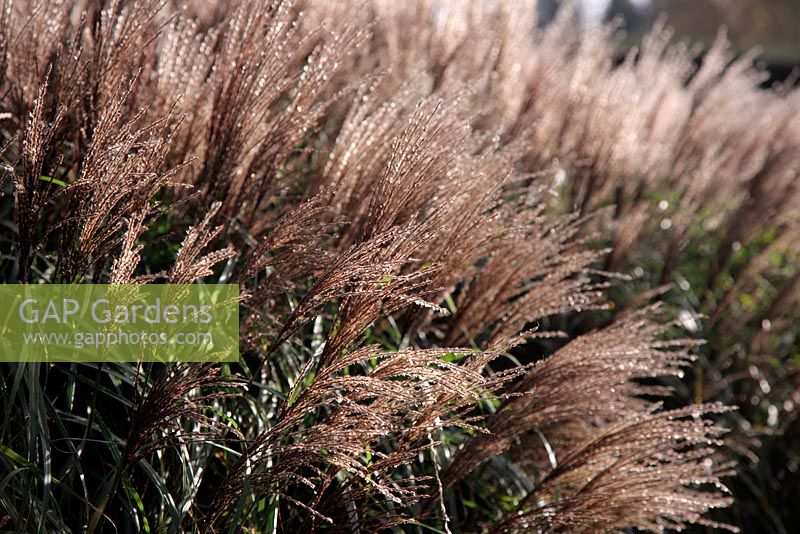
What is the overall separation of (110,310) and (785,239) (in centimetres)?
414

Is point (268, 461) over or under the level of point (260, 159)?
under

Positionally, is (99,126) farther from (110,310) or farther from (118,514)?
(118,514)

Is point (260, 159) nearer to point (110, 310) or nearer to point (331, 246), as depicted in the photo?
point (331, 246)

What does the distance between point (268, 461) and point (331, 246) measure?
2.30ft

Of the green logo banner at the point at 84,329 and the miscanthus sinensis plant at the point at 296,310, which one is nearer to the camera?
the miscanthus sinensis plant at the point at 296,310

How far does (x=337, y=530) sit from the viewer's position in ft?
6.14

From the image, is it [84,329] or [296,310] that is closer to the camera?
[296,310]

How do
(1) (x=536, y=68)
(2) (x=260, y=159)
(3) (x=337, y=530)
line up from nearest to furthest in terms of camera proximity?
1. (3) (x=337, y=530)
2. (2) (x=260, y=159)
3. (1) (x=536, y=68)

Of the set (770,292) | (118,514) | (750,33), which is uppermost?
(750,33)

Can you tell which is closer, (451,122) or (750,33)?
(451,122)

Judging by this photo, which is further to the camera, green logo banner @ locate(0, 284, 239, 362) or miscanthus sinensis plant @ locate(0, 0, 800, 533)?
green logo banner @ locate(0, 284, 239, 362)

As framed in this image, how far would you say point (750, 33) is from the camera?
2986 centimetres

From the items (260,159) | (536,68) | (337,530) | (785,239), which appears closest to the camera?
(337,530)

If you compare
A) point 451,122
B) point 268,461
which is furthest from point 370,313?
point 451,122
